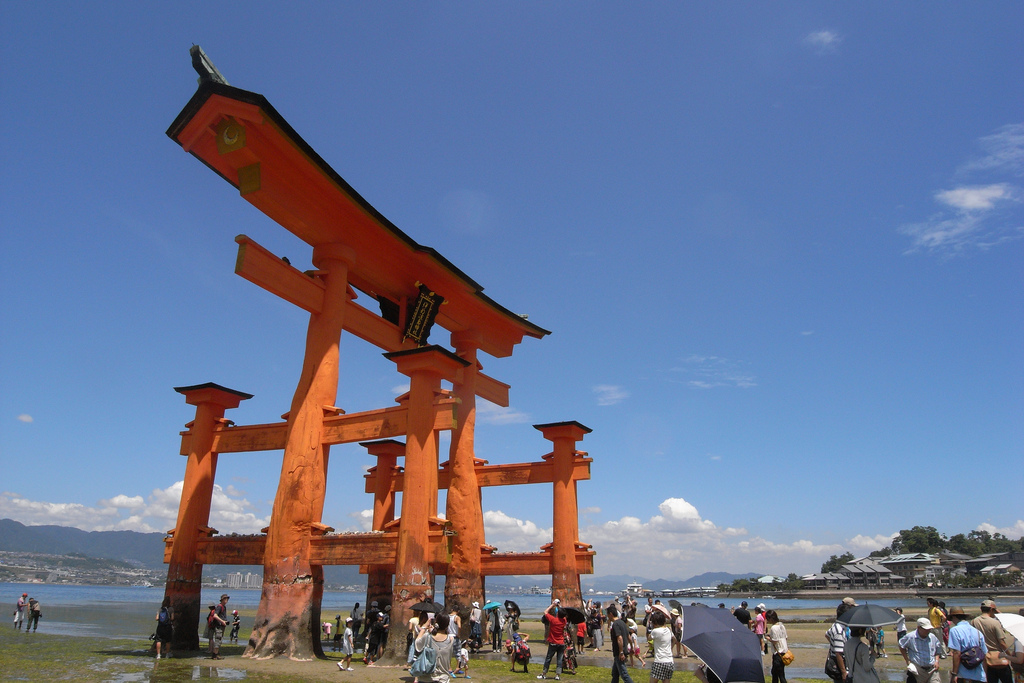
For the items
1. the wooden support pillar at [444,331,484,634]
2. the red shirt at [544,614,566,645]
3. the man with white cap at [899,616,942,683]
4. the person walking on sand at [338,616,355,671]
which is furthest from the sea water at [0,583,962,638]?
the man with white cap at [899,616,942,683]

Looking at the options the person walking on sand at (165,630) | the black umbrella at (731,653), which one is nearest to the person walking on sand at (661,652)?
the black umbrella at (731,653)

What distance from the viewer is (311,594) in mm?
14234

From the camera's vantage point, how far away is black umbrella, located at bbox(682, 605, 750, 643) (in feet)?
22.8

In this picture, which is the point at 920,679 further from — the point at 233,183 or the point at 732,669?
the point at 233,183

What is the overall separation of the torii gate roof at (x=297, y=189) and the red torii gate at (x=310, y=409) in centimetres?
3

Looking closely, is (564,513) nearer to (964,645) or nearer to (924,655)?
(924,655)

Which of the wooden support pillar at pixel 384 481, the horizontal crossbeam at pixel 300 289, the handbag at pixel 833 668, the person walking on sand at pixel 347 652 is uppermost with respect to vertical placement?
the horizontal crossbeam at pixel 300 289

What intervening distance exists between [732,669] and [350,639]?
1062 cm

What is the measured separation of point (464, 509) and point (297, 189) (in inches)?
437

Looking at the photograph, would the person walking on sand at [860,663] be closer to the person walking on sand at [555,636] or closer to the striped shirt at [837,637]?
the striped shirt at [837,637]

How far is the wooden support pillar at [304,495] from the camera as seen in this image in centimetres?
1365

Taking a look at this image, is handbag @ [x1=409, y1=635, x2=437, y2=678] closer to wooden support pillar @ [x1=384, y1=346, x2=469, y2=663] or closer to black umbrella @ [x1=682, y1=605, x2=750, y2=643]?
black umbrella @ [x1=682, y1=605, x2=750, y2=643]

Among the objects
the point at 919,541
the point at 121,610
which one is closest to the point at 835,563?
the point at 919,541

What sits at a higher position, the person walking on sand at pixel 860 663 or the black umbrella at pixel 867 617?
the black umbrella at pixel 867 617
